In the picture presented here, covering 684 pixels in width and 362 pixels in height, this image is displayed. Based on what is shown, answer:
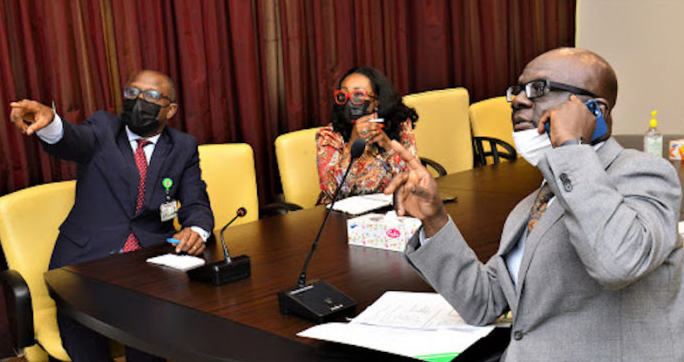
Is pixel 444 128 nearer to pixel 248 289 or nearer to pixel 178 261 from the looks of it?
pixel 178 261

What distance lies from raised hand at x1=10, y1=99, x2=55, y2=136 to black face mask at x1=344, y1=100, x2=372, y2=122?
4.51 ft

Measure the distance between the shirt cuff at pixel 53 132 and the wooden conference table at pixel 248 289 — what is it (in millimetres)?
583

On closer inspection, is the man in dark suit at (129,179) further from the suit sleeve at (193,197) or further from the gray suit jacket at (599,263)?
the gray suit jacket at (599,263)

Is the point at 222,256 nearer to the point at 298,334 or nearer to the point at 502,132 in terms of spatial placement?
the point at 298,334

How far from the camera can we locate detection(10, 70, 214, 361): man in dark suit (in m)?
3.03

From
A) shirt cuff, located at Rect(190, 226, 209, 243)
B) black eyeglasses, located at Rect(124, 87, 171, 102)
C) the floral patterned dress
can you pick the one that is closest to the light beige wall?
the floral patterned dress

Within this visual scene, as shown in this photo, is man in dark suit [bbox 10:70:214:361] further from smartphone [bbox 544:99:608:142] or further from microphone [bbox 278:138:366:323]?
smartphone [bbox 544:99:608:142]

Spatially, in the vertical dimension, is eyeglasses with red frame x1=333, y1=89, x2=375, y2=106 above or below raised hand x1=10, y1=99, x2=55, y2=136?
below

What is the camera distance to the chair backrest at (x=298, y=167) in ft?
12.9

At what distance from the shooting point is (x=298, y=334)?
1.80 meters

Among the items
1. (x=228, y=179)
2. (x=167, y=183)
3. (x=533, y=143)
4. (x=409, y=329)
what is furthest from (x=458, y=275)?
(x=228, y=179)

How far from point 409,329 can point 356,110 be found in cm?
202

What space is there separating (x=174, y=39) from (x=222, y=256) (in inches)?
76.5

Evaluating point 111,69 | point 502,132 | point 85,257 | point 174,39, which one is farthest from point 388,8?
point 85,257
